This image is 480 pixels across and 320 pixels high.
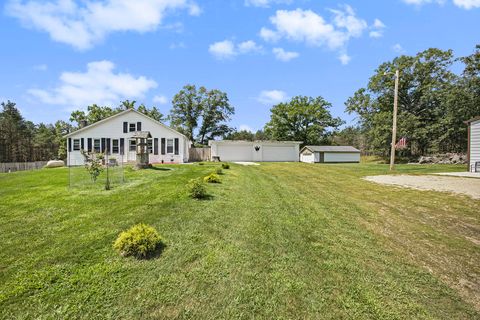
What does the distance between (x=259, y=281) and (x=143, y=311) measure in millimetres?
1303

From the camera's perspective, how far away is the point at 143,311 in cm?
242

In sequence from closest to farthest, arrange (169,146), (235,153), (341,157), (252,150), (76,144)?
(76,144) → (169,146) → (235,153) → (252,150) → (341,157)

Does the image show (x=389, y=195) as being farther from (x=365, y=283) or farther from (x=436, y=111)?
(x=436, y=111)

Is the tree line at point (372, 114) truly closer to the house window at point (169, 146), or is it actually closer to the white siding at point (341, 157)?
the white siding at point (341, 157)

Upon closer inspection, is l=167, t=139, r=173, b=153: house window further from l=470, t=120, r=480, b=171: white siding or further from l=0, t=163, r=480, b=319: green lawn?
l=470, t=120, r=480, b=171: white siding

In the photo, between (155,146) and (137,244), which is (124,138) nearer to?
(155,146)

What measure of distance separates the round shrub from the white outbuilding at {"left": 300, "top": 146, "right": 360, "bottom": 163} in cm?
3132

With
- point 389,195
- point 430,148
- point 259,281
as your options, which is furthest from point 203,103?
point 259,281

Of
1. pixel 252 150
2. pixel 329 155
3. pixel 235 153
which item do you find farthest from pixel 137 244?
pixel 329 155

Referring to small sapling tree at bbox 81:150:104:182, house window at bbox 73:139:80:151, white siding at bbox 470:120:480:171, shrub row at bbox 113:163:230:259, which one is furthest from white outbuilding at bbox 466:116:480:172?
house window at bbox 73:139:80:151

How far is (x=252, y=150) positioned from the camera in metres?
30.5

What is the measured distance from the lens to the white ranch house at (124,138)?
72.3 feet

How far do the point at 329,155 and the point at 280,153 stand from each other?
7.50m

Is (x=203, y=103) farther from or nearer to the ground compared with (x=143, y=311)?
farther from the ground
